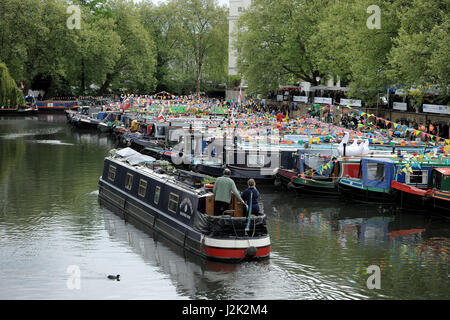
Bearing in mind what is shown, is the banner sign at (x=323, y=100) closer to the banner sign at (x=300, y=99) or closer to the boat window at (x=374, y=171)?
the banner sign at (x=300, y=99)

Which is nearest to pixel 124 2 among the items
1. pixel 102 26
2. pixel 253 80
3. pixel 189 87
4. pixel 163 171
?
pixel 102 26

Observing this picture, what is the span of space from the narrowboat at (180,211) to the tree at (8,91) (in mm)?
51936

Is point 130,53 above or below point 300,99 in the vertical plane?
above

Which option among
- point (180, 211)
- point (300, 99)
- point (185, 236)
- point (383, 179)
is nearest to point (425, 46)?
point (383, 179)

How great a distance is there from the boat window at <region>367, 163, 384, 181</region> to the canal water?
1535 millimetres

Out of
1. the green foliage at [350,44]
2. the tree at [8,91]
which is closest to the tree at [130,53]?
the tree at [8,91]

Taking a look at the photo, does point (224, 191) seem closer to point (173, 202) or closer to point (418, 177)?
point (173, 202)

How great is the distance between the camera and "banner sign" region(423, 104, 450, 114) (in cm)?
4661

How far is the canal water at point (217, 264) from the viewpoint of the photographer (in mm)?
18516

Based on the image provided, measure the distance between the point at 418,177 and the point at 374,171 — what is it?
206 centimetres

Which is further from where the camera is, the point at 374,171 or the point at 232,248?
the point at 374,171

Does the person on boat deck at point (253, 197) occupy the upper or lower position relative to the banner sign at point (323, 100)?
lower

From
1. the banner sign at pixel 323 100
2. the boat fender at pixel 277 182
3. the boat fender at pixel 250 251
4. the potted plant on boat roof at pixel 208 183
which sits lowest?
the boat fender at pixel 250 251

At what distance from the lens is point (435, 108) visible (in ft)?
157
